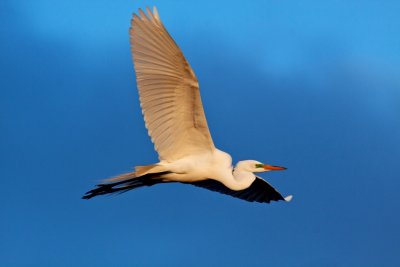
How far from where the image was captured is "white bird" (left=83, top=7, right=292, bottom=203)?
9.98 meters

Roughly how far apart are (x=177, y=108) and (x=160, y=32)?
4.11 ft

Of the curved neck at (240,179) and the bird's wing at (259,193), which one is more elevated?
the bird's wing at (259,193)

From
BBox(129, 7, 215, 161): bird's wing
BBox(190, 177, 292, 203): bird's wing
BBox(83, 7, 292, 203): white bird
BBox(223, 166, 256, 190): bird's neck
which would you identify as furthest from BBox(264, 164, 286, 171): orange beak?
BBox(129, 7, 215, 161): bird's wing

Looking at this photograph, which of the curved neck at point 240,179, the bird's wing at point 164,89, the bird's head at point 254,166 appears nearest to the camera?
the bird's wing at point 164,89

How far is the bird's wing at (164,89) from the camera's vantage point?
9930mm

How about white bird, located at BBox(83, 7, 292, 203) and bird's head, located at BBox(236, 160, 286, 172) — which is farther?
bird's head, located at BBox(236, 160, 286, 172)

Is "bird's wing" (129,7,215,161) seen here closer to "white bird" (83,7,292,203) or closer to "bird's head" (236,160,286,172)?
"white bird" (83,7,292,203)

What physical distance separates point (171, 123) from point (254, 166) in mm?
1985

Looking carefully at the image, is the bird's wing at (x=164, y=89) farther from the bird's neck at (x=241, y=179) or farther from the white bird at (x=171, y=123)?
the bird's neck at (x=241, y=179)

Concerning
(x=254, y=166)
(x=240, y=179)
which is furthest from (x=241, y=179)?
(x=254, y=166)

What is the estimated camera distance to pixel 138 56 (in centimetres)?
1018

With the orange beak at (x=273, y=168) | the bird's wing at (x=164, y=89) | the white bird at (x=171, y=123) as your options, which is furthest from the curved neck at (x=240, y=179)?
the bird's wing at (x=164, y=89)

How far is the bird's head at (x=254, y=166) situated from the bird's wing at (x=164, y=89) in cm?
107

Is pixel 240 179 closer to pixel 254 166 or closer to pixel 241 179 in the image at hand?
pixel 241 179
